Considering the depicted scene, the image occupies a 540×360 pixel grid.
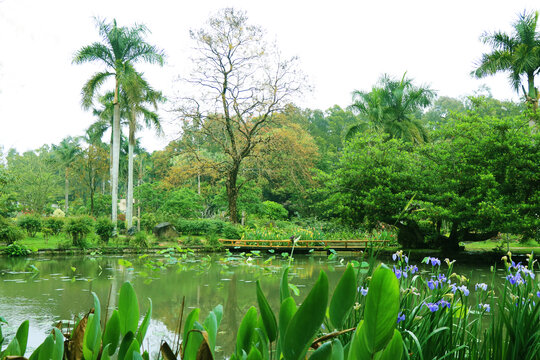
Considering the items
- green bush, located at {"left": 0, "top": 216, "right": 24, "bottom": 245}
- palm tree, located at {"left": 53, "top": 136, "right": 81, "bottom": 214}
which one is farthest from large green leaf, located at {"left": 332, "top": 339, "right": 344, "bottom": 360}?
palm tree, located at {"left": 53, "top": 136, "right": 81, "bottom": 214}

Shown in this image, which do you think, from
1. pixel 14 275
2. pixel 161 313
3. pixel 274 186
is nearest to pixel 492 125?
pixel 161 313

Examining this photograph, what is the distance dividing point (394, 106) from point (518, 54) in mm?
6211

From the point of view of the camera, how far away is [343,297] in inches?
33.8

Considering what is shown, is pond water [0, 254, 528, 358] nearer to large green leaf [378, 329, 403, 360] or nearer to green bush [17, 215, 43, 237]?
large green leaf [378, 329, 403, 360]

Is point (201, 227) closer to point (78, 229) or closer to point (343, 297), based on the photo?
point (78, 229)

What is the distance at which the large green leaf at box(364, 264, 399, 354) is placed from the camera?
717mm

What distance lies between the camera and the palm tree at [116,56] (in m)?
17.7

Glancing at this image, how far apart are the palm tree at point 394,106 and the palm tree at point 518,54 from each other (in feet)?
14.0

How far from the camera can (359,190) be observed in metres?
13.1

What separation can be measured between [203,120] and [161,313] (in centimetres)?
1393

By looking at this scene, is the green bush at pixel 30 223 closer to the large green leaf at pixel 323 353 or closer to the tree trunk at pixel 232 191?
the tree trunk at pixel 232 191

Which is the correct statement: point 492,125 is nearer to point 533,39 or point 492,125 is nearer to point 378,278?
point 533,39

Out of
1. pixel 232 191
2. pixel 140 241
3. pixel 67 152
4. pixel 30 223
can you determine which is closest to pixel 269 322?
pixel 140 241

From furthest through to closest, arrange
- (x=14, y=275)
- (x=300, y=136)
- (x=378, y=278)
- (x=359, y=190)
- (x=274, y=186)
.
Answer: (x=274, y=186) → (x=300, y=136) → (x=359, y=190) → (x=14, y=275) → (x=378, y=278)
